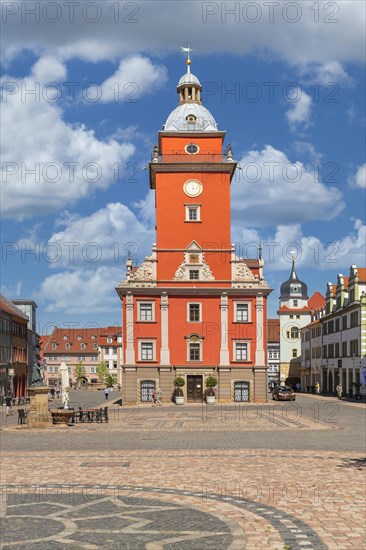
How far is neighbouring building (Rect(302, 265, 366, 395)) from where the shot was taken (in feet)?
229

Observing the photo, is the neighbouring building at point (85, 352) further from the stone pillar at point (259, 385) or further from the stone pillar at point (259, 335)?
the stone pillar at point (259, 385)

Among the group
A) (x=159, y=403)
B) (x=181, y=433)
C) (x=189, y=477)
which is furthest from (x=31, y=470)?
(x=159, y=403)

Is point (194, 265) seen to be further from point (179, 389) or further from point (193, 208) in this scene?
point (179, 389)

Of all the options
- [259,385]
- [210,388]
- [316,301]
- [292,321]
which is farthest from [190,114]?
[316,301]

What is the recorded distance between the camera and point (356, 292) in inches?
2864

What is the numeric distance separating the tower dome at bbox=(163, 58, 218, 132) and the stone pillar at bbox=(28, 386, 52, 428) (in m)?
38.2

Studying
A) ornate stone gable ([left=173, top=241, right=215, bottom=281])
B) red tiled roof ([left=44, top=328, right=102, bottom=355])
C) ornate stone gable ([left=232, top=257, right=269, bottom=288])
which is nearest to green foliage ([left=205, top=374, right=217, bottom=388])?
ornate stone gable ([left=232, top=257, right=269, bottom=288])

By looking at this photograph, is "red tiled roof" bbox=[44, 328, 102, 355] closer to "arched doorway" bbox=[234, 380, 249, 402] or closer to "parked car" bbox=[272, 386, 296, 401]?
"parked car" bbox=[272, 386, 296, 401]

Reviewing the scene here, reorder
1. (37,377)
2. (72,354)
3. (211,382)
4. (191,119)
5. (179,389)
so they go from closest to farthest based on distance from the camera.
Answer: (37,377) < (211,382) < (179,389) < (191,119) < (72,354)

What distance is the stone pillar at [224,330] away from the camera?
62.4 meters

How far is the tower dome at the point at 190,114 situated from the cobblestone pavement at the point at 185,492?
4483 cm

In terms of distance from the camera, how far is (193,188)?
65.4m

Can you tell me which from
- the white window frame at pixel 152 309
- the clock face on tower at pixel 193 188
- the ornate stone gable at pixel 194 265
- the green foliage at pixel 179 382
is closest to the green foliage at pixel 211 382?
the green foliage at pixel 179 382

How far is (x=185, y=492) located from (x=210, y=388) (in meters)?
46.3
